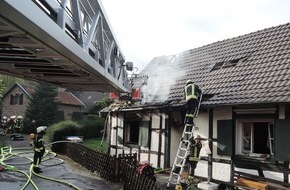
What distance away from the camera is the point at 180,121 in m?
11.4

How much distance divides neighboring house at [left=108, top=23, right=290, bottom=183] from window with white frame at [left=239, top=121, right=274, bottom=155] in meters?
0.01

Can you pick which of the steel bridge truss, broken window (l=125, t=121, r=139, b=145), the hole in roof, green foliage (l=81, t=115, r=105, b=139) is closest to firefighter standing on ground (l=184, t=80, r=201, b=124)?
the hole in roof

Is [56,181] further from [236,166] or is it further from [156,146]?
[236,166]

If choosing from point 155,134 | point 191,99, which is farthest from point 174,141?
point 191,99

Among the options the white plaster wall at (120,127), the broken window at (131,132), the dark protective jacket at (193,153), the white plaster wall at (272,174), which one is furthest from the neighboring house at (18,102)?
the white plaster wall at (272,174)

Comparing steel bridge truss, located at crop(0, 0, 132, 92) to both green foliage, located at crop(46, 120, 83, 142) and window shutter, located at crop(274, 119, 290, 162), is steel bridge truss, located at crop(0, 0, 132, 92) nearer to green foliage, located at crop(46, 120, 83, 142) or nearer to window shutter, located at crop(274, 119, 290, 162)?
window shutter, located at crop(274, 119, 290, 162)

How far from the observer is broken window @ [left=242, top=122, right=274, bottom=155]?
344 inches

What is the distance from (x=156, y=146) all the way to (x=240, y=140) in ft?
12.4

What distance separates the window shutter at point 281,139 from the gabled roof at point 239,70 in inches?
25.3

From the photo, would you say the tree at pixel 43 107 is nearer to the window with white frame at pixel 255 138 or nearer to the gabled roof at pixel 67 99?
the gabled roof at pixel 67 99

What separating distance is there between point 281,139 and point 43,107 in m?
24.8

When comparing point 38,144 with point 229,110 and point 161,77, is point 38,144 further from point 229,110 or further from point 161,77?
point 229,110

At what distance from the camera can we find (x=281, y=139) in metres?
7.74

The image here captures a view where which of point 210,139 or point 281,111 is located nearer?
point 281,111
